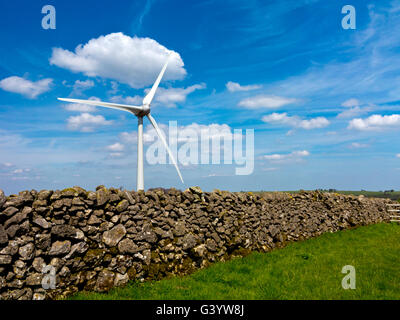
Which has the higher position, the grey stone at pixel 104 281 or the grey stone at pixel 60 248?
the grey stone at pixel 60 248

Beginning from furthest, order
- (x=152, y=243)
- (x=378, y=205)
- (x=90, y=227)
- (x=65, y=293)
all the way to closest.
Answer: (x=378, y=205), (x=152, y=243), (x=90, y=227), (x=65, y=293)

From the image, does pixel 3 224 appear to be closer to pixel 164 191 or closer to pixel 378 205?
pixel 164 191

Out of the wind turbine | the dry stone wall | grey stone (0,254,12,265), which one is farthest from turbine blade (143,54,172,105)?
grey stone (0,254,12,265)

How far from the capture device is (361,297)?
326 inches

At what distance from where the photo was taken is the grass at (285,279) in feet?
27.0

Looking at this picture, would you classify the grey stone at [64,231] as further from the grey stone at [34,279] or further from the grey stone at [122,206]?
the grey stone at [122,206]

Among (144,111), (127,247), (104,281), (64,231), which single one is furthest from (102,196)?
(144,111)

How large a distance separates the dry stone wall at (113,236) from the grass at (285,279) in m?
0.51

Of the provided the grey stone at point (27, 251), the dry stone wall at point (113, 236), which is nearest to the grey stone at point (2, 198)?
the dry stone wall at point (113, 236)

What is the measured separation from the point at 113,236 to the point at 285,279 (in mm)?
5380

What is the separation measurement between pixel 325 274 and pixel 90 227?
7702 mm

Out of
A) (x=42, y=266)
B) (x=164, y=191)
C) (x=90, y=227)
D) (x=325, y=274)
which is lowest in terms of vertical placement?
(x=325, y=274)
